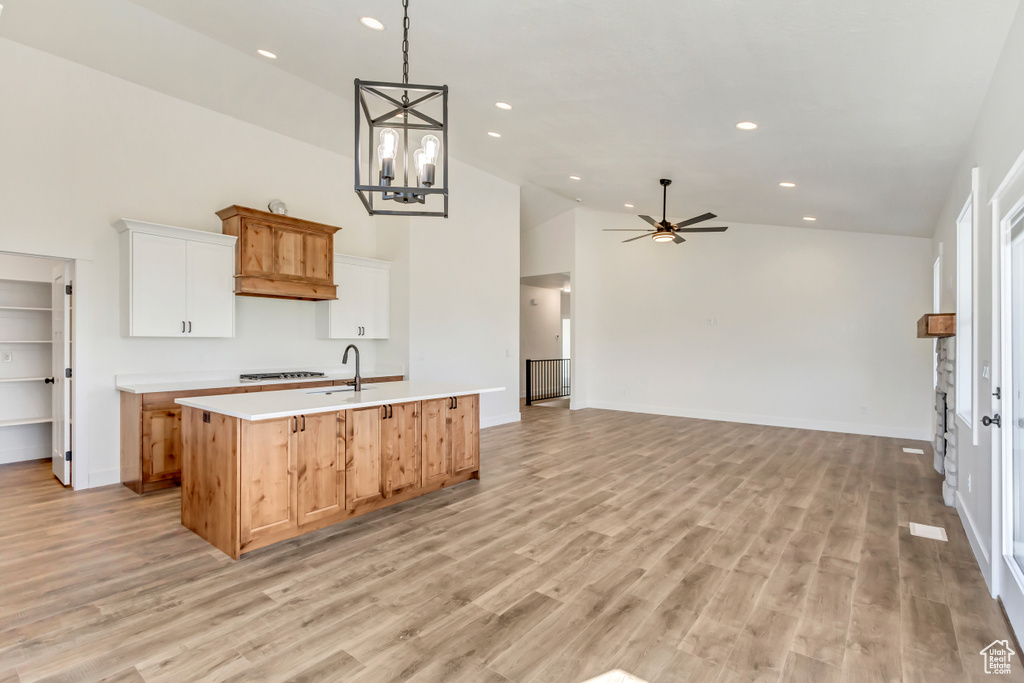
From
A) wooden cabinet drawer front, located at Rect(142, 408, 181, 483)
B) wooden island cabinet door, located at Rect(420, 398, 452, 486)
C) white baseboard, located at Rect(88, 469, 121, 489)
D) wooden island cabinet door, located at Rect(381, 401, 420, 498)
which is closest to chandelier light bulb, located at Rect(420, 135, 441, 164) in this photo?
wooden island cabinet door, located at Rect(381, 401, 420, 498)

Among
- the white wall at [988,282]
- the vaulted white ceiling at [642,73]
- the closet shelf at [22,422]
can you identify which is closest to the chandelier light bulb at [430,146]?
the vaulted white ceiling at [642,73]

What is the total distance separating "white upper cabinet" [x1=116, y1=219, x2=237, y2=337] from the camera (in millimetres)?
4484

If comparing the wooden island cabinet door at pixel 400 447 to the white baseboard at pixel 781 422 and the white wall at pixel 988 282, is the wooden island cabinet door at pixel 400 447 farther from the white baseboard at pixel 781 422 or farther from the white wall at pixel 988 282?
the white baseboard at pixel 781 422

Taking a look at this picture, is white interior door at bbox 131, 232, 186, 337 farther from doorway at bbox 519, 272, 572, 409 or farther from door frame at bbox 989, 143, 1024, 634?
doorway at bbox 519, 272, 572, 409

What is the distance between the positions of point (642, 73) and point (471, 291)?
175 inches

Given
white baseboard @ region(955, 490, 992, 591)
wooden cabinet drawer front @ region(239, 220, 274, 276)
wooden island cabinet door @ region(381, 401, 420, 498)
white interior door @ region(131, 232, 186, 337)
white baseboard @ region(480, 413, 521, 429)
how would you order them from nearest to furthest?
1. white baseboard @ region(955, 490, 992, 591)
2. wooden island cabinet door @ region(381, 401, 420, 498)
3. white interior door @ region(131, 232, 186, 337)
4. wooden cabinet drawer front @ region(239, 220, 274, 276)
5. white baseboard @ region(480, 413, 521, 429)

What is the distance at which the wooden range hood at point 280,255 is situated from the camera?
508 cm

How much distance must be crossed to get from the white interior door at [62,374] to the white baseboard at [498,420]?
459 centimetres

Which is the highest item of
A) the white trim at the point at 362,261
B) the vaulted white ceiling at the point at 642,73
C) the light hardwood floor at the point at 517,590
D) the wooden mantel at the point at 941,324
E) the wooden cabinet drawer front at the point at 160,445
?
the vaulted white ceiling at the point at 642,73

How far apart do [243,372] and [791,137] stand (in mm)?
5745

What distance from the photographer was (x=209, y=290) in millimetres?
4945

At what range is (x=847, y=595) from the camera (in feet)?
8.61

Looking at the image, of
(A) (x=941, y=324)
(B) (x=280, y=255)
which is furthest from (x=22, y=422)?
(A) (x=941, y=324)

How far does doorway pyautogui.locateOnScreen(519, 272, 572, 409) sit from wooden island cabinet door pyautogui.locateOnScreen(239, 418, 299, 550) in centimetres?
716
